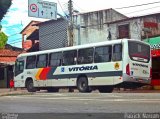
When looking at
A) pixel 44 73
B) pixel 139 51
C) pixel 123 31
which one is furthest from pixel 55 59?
pixel 123 31

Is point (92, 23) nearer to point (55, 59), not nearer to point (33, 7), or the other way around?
point (33, 7)

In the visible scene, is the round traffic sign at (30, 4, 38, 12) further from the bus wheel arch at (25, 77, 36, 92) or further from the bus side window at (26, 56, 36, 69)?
the bus wheel arch at (25, 77, 36, 92)

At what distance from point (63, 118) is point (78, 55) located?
1645 cm

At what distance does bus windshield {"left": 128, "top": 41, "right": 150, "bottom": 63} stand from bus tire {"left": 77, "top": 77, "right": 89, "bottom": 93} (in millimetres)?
3482

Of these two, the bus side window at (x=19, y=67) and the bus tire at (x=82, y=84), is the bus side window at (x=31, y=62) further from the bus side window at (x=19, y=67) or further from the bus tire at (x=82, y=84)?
the bus tire at (x=82, y=84)

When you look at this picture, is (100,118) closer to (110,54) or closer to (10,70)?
(110,54)

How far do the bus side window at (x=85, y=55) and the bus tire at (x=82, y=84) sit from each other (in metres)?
1.06

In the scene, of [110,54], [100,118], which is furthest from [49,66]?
[100,118]

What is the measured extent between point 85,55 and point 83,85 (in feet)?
6.11

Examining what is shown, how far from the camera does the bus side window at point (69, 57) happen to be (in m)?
27.0

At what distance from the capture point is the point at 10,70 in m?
50.2

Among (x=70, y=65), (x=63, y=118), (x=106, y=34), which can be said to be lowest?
(x=63, y=118)

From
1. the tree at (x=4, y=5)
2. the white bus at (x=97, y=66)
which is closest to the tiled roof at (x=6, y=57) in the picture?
the white bus at (x=97, y=66)

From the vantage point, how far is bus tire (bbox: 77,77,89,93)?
26.1 meters
